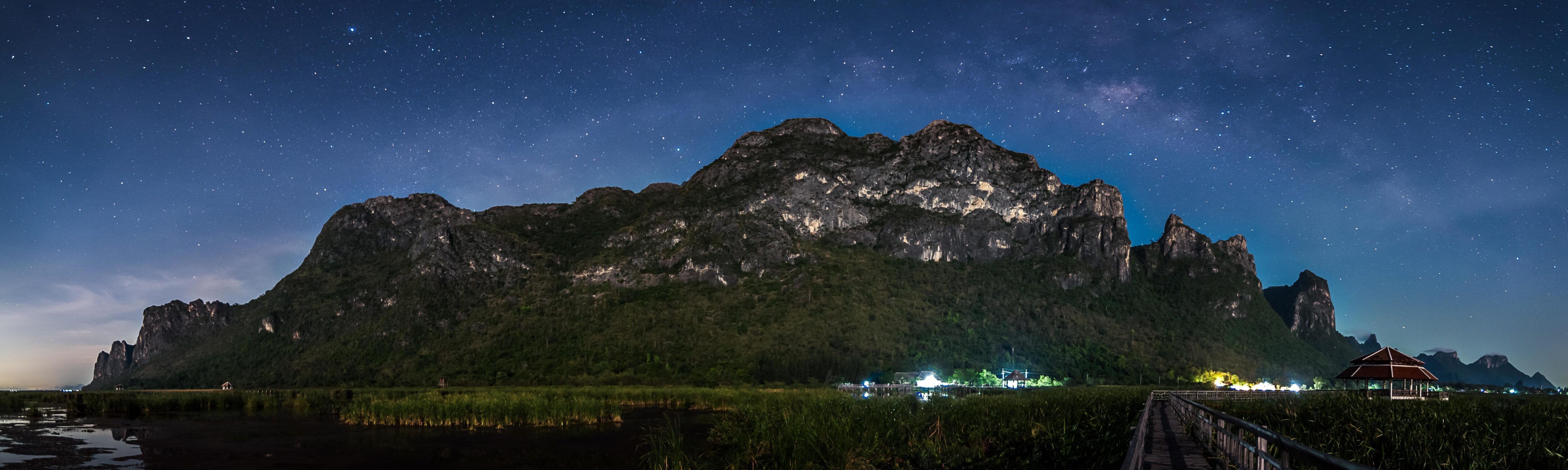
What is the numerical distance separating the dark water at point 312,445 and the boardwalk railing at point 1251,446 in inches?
535

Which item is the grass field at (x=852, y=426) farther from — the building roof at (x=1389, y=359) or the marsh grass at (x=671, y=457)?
the building roof at (x=1389, y=359)

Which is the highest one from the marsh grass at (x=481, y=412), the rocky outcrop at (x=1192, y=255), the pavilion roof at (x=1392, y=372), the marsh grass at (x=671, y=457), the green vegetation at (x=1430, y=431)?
the rocky outcrop at (x=1192, y=255)

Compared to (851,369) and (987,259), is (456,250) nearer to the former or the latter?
(851,369)

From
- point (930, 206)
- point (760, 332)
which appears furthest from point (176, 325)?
point (930, 206)

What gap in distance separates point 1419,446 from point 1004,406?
13619 mm

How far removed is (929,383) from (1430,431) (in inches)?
3386

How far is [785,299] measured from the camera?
147m

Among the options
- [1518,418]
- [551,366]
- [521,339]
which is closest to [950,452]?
[1518,418]

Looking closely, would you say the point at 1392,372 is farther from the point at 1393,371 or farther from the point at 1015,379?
the point at 1015,379

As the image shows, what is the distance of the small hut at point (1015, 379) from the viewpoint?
4126 inches

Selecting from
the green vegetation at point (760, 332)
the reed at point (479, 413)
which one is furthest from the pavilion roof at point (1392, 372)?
the green vegetation at point (760, 332)

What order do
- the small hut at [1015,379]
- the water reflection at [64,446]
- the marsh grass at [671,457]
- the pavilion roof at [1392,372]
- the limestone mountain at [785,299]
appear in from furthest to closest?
1. the limestone mountain at [785,299]
2. the small hut at [1015,379]
3. the pavilion roof at [1392,372]
4. the water reflection at [64,446]
5. the marsh grass at [671,457]

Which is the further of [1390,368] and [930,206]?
[930,206]

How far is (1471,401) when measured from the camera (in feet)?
74.5
